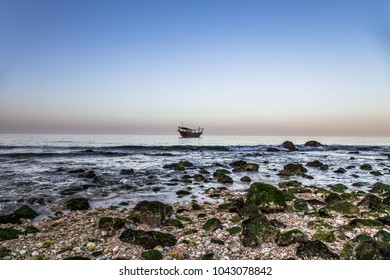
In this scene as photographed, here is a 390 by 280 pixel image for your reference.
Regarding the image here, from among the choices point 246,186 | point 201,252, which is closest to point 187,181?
point 246,186

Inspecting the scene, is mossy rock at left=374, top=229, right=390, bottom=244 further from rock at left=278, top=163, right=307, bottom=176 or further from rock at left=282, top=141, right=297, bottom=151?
rock at left=282, top=141, right=297, bottom=151

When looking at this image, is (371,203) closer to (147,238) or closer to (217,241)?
(217,241)

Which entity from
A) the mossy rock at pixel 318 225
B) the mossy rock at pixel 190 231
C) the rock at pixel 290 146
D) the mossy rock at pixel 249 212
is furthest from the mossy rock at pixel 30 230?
A: the rock at pixel 290 146

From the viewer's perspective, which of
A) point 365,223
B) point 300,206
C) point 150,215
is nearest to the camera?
point 365,223

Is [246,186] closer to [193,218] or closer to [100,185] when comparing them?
[193,218]

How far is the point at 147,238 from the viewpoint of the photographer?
21.6ft

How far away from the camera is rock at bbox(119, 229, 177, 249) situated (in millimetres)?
6484

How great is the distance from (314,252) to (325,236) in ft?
4.23

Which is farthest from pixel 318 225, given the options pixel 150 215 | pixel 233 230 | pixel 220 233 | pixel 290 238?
pixel 150 215

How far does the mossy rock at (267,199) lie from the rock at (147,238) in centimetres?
401

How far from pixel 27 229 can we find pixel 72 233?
4.84 feet

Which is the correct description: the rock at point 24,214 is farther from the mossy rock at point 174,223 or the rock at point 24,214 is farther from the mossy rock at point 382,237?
the mossy rock at point 382,237

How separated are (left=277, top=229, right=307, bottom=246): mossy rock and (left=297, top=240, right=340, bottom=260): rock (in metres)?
0.41

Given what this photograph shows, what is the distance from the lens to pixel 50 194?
12.7m
